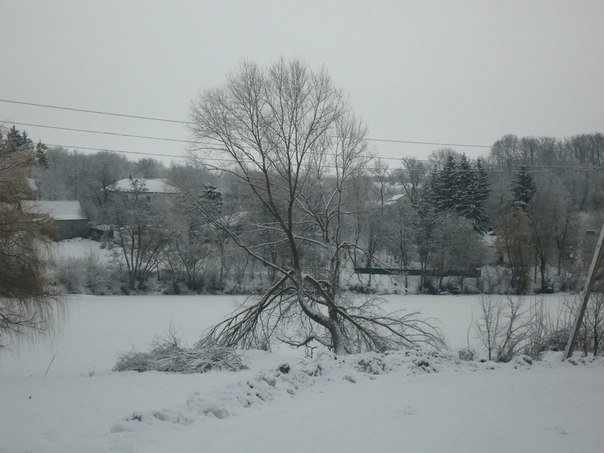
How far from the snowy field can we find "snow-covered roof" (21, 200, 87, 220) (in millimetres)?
5194

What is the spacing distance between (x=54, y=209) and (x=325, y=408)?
13.4 m

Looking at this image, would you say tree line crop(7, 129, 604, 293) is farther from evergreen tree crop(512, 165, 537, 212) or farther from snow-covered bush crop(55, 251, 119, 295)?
snow-covered bush crop(55, 251, 119, 295)

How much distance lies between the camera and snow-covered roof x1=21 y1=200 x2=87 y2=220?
14.3 m

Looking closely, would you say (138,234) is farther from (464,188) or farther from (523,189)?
(523,189)

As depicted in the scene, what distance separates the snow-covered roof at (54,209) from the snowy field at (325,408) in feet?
17.0

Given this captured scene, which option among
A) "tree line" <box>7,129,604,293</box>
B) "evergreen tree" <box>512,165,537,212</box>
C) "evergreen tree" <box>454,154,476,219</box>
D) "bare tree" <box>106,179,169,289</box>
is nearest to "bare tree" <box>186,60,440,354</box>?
"tree line" <box>7,129,604,293</box>

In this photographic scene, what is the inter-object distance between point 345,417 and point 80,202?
62.3 meters

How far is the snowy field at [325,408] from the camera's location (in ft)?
19.0

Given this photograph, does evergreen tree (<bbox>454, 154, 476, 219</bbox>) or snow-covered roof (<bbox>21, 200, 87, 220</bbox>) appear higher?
evergreen tree (<bbox>454, 154, 476, 219</bbox>)

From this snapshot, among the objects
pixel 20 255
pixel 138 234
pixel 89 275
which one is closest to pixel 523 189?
pixel 20 255

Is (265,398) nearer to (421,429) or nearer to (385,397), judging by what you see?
(385,397)

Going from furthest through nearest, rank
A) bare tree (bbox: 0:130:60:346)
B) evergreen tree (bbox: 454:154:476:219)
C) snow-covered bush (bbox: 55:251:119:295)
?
1. snow-covered bush (bbox: 55:251:119:295)
2. evergreen tree (bbox: 454:154:476:219)
3. bare tree (bbox: 0:130:60:346)

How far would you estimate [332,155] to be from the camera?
17109mm

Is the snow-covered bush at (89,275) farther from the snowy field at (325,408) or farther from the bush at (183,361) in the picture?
the snowy field at (325,408)
